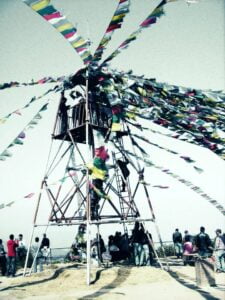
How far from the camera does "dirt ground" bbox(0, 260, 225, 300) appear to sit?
847cm

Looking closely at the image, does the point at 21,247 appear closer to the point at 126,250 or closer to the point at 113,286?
the point at 126,250

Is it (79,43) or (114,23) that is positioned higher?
(114,23)

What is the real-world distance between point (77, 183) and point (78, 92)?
184 inches

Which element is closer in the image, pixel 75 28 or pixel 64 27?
pixel 64 27

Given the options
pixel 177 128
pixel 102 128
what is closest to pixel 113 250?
pixel 102 128

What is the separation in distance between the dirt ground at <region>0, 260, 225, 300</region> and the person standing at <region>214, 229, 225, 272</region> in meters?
0.76

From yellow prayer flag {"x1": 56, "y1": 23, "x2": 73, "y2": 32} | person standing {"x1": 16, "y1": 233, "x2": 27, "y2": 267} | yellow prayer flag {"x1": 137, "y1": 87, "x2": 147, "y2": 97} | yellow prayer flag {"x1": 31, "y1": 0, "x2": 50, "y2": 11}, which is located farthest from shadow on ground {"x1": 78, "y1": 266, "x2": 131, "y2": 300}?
yellow prayer flag {"x1": 31, "y1": 0, "x2": 50, "y2": 11}

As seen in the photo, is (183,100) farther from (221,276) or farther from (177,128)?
(221,276)

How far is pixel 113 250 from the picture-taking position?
48.7 feet

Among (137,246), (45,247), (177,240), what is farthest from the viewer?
(177,240)

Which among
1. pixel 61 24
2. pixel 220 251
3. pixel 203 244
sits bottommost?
pixel 220 251

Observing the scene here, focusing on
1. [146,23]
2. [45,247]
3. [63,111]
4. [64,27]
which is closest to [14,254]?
[45,247]

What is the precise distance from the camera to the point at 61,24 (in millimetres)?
9648

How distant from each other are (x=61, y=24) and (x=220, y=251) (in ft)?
37.6
